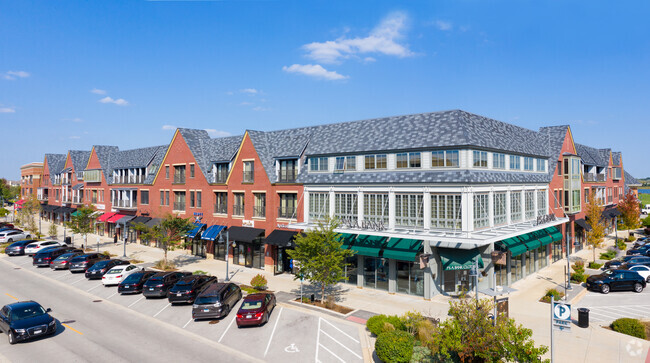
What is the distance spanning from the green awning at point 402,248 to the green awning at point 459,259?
2.07 m

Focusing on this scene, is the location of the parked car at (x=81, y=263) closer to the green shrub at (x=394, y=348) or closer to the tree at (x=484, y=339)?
the green shrub at (x=394, y=348)

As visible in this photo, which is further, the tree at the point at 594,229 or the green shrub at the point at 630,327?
the tree at the point at 594,229

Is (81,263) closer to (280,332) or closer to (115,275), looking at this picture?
(115,275)

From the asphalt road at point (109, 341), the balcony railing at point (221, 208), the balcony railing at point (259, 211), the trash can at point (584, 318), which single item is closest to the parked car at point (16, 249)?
the asphalt road at point (109, 341)

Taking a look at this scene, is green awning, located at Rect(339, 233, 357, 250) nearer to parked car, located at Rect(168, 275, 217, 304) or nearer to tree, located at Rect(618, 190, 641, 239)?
parked car, located at Rect(168, 275, 217, 304)

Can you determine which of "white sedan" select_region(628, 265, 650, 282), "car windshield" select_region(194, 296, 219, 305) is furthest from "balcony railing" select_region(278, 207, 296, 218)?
"white sedan" select_region(628, 265, 650, 282)

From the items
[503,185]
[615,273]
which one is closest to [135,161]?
[503,185]

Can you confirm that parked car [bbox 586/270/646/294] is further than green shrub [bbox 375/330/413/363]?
Yes

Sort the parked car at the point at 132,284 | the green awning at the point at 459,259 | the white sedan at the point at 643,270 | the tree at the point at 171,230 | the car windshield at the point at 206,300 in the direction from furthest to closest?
the tree at the point at 171,230, the white sedan at the point at 643,270, the parked car at the point at 132,284, the green awning at the point at 459,259, the car windshield at the point at 206,300

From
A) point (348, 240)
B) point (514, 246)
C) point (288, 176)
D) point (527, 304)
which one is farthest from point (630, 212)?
point (288, 176)

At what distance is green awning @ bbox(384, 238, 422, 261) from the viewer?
26.3m

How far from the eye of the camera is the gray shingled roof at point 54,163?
77875 millimetres

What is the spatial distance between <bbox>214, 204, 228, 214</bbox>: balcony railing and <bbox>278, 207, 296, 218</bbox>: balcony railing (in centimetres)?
757

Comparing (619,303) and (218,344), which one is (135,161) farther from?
(619,303)
